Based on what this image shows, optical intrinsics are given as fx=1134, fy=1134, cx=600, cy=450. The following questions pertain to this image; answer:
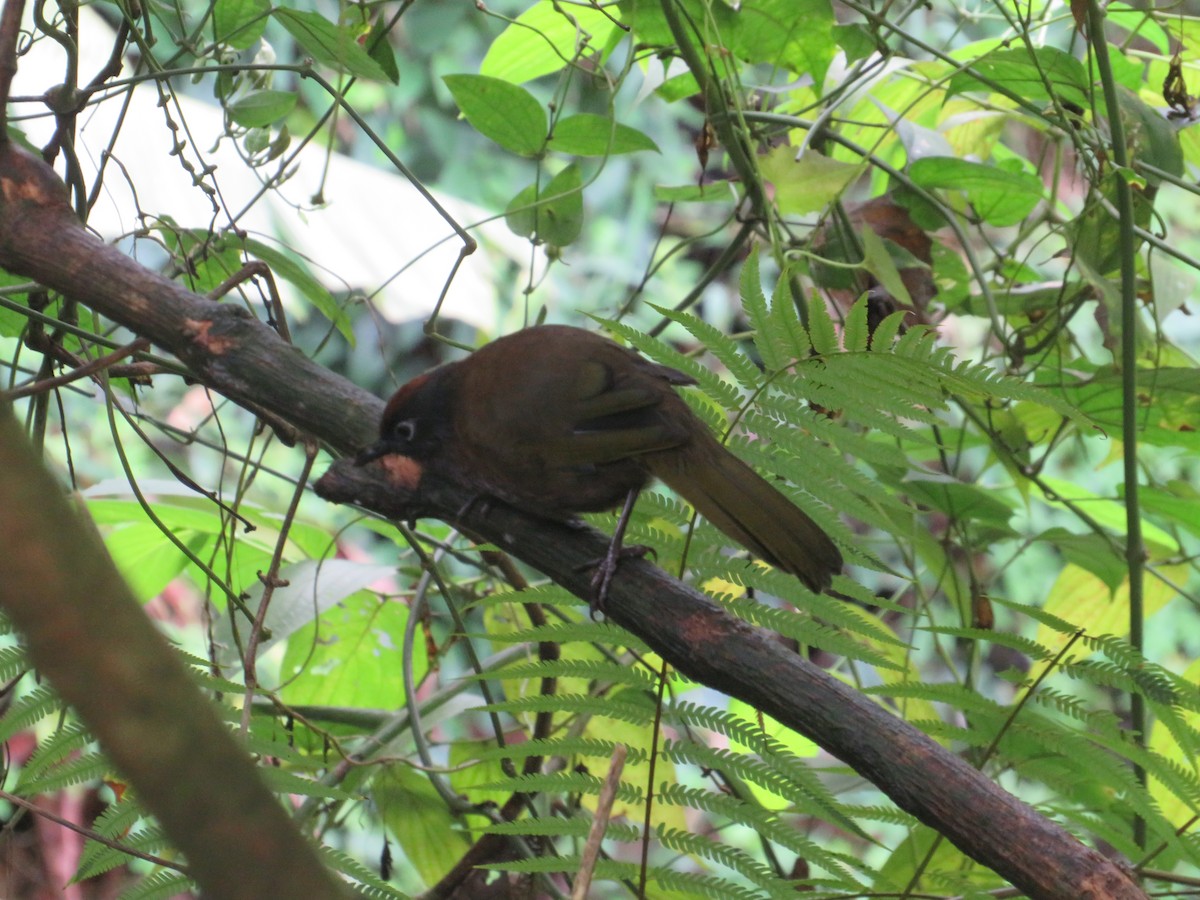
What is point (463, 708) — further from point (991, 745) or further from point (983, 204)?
point (983, 204)

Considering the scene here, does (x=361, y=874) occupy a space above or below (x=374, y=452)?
below

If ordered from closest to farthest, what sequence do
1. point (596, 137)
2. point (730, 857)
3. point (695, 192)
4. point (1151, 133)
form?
point (730, 857)
point (1151, 133)
point (596, 137)
point (695, 192)

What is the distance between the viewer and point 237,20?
229 cm

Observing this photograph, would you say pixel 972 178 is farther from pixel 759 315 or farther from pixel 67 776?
pixel 67 776

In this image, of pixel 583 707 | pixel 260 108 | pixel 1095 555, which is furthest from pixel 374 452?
pixel 1095 555

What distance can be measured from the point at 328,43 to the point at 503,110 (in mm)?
430

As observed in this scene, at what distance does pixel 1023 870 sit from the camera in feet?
4.24

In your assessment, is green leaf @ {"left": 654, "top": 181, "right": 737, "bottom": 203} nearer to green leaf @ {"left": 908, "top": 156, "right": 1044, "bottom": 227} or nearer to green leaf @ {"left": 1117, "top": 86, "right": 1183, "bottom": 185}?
green leaf @ {"left": 908, "top": 156, "right": 1044, "bottom": 227}

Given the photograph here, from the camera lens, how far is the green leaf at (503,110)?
239 centimetres

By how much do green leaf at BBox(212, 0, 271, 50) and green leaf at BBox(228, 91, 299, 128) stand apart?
114 mm

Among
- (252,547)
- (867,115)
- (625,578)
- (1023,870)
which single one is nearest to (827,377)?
(625,578)

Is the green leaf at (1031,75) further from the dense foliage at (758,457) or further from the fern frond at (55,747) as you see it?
the fern frond at (55,747)

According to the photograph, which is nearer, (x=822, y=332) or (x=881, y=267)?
(x=822, y=332)

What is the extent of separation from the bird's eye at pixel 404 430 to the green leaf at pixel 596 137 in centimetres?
80
